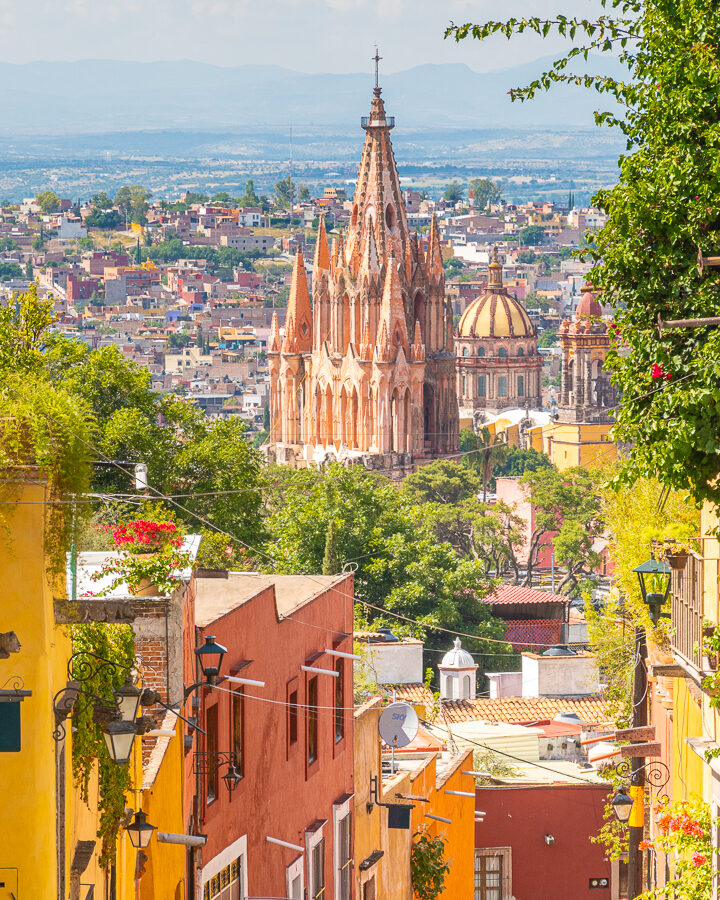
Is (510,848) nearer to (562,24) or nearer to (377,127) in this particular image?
(562,24)

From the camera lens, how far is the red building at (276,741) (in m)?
14.7

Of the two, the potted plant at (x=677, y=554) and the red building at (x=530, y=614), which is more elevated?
the potted plant at (x=677, y=554)

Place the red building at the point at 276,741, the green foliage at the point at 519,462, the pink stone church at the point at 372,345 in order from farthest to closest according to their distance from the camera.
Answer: the green foliage at the point at 519,462, the pink stone church at the point at 372,345, the red building at the point at 276,741

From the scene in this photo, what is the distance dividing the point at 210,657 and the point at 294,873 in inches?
125

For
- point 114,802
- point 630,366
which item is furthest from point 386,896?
point 630,366

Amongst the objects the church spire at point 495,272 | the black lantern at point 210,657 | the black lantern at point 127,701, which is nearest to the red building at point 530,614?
the black lantern at point 210,657

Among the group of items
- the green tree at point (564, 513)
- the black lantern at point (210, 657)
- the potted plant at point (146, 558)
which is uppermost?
the potted plant at point (146, 558)

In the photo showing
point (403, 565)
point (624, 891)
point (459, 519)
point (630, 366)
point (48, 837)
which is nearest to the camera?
point (48, 837)

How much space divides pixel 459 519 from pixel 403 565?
109ft

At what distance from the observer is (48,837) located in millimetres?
9742

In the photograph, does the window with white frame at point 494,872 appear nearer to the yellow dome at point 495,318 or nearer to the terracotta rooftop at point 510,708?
the terracotta rooftop at point 510,708

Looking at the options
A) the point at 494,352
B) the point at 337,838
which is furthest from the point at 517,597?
the point at 494,352

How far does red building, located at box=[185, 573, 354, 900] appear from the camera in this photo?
14695mm

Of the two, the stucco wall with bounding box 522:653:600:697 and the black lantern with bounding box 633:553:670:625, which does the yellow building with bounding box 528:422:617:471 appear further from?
the black lantern with bounding box 633:553:670:625
